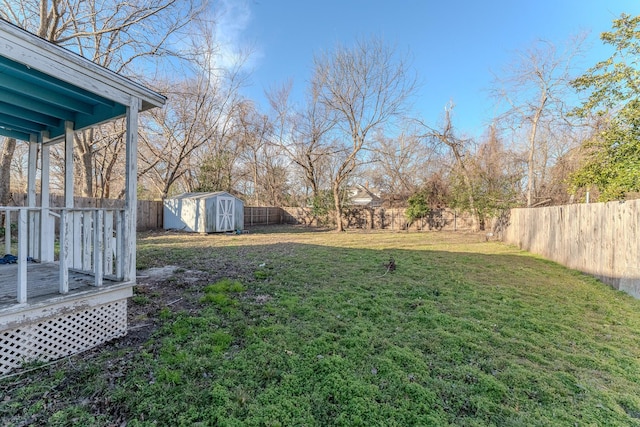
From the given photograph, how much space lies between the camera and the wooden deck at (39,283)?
240cm

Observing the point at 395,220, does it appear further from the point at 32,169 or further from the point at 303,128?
the point at 32,169

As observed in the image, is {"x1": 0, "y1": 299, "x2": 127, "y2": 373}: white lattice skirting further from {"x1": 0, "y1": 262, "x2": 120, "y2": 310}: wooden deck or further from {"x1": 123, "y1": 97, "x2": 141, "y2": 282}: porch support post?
{"x1": 123, "y1": 97, "x2": 141, "y2": 282}: porch support post

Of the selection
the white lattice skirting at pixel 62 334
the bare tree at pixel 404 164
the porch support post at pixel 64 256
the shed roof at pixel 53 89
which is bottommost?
the white lattice skirting at pixel 62 334

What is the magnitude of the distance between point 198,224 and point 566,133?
51.9 ft

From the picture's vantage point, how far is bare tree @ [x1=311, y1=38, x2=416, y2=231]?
1337cm

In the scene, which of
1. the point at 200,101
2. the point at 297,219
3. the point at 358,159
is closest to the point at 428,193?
the point at 358,159

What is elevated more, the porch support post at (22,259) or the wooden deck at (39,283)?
the porch support post at (22,259)

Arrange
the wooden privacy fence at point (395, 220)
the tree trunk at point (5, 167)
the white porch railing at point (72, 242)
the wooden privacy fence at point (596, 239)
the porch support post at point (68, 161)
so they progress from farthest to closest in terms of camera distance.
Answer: the wooden privacy fence at point (395, 220)
the tree trunk at point (5, 167)
the wooden privacy fence at point (596, 239)
the porch support post at point (68, 161)
the white porch railing at point (72, 242)

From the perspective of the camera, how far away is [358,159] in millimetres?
15094

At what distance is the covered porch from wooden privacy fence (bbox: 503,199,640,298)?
A: 687 cm

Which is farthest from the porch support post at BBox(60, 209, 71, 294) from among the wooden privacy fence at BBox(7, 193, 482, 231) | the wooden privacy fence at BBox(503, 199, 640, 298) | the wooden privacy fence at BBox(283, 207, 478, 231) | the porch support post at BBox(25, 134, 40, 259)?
the wooden privacy fence at BBox(283, 207, 478, 231)

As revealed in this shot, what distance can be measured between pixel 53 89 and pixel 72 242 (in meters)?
1.70

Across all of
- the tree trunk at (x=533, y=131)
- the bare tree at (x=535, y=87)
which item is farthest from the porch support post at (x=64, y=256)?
the tree trunk at (x=533, y=131)

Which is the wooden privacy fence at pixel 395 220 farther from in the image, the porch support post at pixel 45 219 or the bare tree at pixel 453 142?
the porch support post at pixel 45 219
